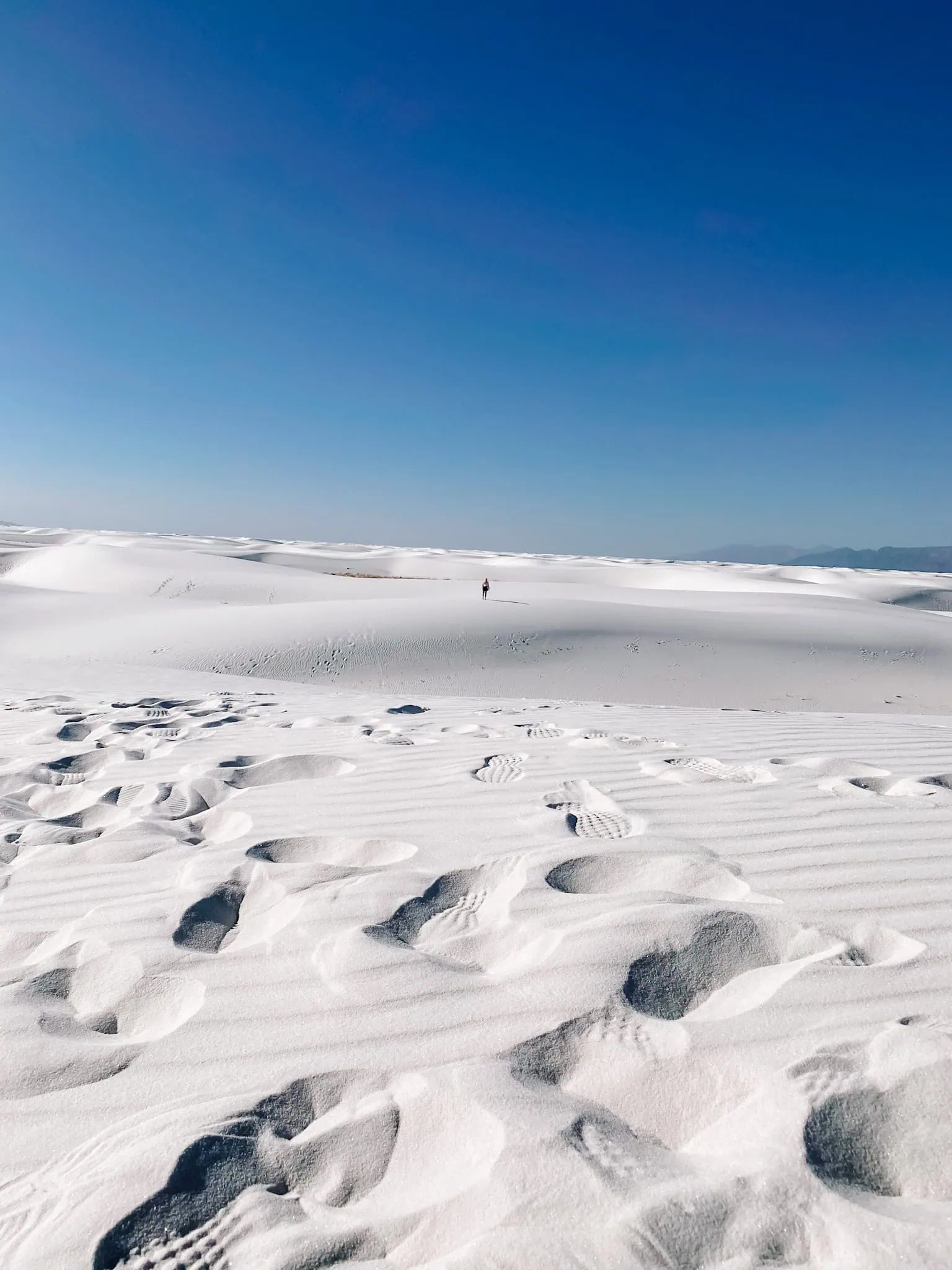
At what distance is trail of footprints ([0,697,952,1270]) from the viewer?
106 centimetres

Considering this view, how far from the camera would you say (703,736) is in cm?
446

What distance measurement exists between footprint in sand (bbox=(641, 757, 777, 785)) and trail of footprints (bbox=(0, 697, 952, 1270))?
0.42 metres

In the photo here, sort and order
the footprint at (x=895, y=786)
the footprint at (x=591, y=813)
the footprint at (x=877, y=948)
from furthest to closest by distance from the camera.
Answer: the footprint at (x=895, y=786) < the footprint at (x=591, y=813) < the footprint at (x=877, y=948)

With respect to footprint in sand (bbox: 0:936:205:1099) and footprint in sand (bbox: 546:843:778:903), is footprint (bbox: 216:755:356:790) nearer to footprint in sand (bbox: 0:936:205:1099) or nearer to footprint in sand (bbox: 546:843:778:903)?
footprint in sand (bbox: 0:936:205:1099)

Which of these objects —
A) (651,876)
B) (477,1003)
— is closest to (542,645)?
(651,876)

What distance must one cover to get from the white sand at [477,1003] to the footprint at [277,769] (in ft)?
Answer: 0.12

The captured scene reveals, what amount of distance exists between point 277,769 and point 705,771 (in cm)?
213

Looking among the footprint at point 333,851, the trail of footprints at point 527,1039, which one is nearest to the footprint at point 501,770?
the trail of footprints at point 527,1039

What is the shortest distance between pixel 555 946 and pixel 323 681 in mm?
8080

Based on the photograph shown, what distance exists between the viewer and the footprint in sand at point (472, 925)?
175cm

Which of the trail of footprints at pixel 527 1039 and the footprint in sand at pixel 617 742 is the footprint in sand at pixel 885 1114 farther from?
the footprint in sand at pixel 617 742

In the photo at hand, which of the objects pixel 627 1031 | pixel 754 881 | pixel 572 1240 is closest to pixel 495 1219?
pixel 572 1240

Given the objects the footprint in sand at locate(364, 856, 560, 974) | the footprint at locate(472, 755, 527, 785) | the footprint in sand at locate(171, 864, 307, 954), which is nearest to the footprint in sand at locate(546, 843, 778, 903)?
the footprint in sand at locate(364, 856, 560, 974)

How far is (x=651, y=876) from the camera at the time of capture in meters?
2.19
